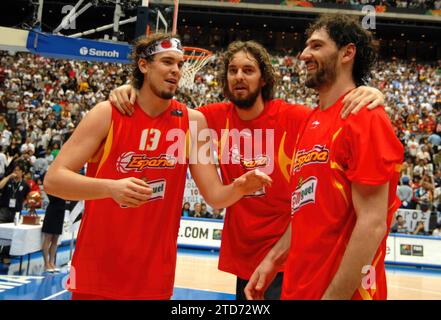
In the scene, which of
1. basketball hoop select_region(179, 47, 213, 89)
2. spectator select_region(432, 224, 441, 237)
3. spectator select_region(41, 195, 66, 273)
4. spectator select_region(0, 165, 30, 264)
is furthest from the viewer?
spectator select_region(432, 224, 441, 237)

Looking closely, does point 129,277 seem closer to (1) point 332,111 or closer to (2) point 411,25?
(1) point 332,111

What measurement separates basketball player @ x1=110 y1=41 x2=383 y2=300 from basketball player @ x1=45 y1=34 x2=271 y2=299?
26 centimetres

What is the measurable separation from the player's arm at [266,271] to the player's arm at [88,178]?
0.81 metres

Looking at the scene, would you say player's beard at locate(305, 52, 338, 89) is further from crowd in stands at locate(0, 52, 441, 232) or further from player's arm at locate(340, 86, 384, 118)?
crowd in stands at locate(0, 52, 441, 232)

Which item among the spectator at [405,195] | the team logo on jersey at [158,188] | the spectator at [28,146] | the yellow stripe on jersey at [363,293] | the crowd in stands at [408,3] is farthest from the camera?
the crowd in stands at [408,3]

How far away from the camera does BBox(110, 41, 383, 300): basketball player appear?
3.39 m

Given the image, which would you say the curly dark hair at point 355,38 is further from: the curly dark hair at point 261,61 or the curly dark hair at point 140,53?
the curly dark hair at point 140,53

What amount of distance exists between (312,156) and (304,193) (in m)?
0.19

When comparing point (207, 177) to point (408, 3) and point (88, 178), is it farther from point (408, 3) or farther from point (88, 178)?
point (408, 3)

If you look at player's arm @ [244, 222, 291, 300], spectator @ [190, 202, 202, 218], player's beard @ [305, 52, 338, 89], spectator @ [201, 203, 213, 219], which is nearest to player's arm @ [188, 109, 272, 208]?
player's arm @ [244, 222, 291, 300]

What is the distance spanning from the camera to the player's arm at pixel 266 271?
2779 mm

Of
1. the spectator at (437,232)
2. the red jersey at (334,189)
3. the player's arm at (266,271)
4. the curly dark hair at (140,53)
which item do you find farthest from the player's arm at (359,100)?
the spectator at (437,232)
